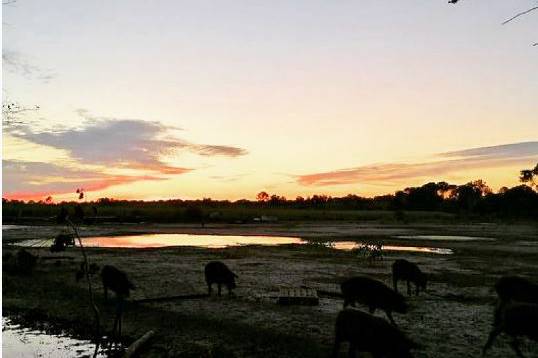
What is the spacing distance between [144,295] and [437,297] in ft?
29.5

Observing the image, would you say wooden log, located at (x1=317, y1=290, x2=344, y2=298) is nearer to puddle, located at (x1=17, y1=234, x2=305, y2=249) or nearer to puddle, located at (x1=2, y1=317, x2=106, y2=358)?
puddle, located at (x1=2, y1=317, x2=106, y2=358)

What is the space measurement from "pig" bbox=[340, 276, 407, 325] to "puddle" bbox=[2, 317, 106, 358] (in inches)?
226

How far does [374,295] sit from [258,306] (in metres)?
3.82

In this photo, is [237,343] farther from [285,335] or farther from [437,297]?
[437,297]

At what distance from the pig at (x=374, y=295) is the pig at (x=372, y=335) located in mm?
2824

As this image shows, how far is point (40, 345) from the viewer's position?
10750 millimetres

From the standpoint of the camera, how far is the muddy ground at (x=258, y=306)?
10.9m

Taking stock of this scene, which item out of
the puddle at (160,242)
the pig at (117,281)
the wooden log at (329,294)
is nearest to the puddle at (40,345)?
the pig at (117,281)

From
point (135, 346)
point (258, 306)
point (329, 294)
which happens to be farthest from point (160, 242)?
point (135, 346)

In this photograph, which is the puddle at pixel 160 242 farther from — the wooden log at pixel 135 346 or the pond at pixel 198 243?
the wooden log at pixel 135 346

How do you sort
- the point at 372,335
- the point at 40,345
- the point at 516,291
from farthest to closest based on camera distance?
the point at 516,291, the point at 40,345, the point at 372,335

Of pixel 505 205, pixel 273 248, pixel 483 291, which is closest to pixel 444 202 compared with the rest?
pixel 505 205

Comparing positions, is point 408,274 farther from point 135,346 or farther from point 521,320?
point 135,346

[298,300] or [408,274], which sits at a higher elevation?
[408,274]
